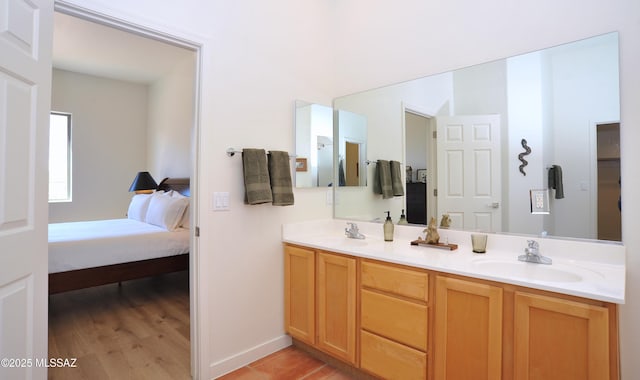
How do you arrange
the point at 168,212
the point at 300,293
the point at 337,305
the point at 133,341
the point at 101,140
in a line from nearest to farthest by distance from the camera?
the point at 337,305
the point at 300,293
the point at 133,341
the point at 168,212
the point at 101,140

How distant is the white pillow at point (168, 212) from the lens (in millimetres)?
3627

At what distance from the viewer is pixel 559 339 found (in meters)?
1.26

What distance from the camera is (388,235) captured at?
89.6 inches

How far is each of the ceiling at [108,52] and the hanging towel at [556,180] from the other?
9.88 feet

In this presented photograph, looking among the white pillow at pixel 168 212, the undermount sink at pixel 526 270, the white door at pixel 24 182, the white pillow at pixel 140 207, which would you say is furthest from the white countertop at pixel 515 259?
the white pillow at pixel 140 207

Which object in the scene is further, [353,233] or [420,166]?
[353,233]

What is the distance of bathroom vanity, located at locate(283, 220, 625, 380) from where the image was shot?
1.23 meters

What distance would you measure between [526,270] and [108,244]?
335cm

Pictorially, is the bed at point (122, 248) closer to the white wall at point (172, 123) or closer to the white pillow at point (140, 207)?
the white pillow at point (140, 207)

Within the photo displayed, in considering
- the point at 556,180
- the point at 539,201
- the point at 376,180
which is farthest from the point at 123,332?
the point at 556,180

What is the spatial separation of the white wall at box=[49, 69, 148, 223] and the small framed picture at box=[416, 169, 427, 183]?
4.87 metres

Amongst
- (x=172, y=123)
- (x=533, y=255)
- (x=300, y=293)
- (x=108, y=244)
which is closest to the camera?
(x=533, y=255)

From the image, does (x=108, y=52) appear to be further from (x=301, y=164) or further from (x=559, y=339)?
(x=559, y=339)

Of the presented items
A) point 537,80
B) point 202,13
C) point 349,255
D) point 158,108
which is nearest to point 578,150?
point 537,80
